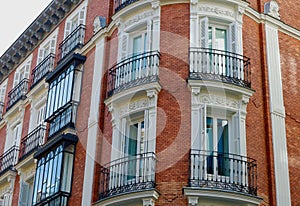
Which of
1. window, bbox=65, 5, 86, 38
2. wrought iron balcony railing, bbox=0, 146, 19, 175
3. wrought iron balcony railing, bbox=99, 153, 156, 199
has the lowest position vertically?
wrought iron balcony railing, bbox=99, 153, 156, 199

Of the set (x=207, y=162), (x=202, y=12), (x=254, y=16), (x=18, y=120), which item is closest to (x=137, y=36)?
(x=202, y=12)

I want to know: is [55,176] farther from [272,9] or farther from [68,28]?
[272,9]

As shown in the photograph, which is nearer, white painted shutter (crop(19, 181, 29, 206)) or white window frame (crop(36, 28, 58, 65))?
white painted shutter (crop(19, 181, 29, 206))

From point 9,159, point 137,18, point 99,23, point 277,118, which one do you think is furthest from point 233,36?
point 9,159

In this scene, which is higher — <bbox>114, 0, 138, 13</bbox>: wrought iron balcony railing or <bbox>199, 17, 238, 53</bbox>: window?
<bbox>114, 0, 138, 13</bbox>: wrought iron balcony railing

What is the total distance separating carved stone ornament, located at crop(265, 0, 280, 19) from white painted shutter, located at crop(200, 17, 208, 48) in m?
2.90

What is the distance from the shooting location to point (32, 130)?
2639 centimetres

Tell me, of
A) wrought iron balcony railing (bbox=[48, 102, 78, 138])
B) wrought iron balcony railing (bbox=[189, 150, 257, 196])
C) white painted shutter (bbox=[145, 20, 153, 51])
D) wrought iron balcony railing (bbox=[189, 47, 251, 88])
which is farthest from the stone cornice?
wrought iron balcony railing (bbox=[189, 150, 257, 196])

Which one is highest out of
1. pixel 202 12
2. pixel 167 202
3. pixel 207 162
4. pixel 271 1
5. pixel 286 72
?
pixel 271 1

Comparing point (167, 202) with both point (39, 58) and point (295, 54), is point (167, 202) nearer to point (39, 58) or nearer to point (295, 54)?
point (295, 54)

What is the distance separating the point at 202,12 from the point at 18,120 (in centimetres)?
1227

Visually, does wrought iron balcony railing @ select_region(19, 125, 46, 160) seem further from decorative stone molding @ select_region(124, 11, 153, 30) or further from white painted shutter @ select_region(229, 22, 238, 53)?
white painted shutter @ select_region(229, 22, 238, 53)

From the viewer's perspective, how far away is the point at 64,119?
23.1m

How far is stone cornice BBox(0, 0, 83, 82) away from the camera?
2759 cm
